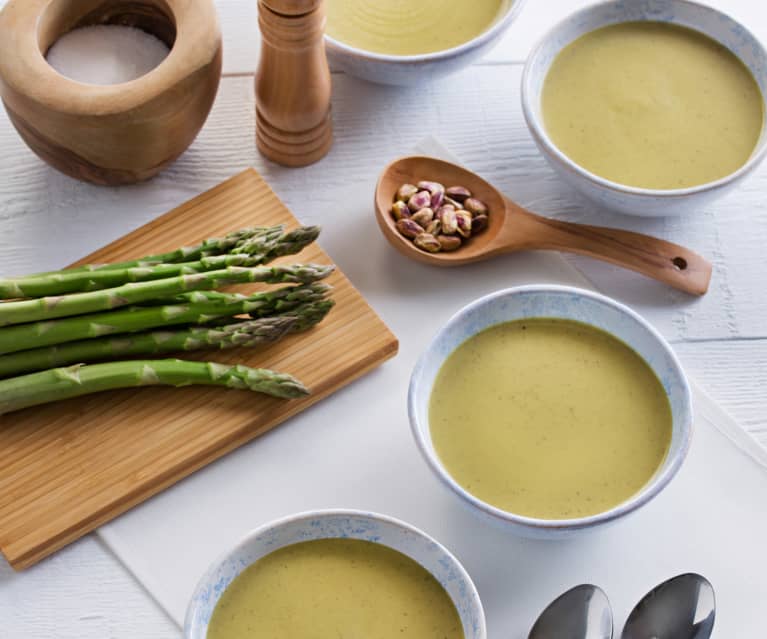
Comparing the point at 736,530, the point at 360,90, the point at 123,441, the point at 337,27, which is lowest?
the point at 736,530

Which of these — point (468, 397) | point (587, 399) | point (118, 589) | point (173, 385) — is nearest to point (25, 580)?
point (118, 589)

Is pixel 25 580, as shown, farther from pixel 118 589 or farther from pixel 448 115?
pixel 448 115

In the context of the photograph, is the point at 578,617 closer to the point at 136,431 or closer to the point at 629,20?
the point at 136,431

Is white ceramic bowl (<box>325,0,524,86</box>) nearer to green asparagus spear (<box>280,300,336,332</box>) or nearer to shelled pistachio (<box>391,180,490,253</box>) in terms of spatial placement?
shelled pistachio (<box>391,180,490,253</box>)

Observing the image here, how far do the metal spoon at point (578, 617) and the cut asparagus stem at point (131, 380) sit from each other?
16.9 inches

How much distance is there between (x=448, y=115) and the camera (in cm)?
189

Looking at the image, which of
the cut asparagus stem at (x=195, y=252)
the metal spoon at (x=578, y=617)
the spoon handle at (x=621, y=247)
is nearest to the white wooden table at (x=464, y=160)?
the spoon handle at (x=621, y=247)

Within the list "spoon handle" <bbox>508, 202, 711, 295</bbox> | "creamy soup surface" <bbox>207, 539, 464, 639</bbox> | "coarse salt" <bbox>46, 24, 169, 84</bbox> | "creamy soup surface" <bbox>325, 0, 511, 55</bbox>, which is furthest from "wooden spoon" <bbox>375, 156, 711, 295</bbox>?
"creamy soup surface" <bbox>207, 539, 464, 639</bbox>

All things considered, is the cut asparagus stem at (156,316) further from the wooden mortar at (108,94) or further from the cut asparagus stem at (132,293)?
the wooden mortar at (108,94)

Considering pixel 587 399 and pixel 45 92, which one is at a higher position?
pixel 45 92

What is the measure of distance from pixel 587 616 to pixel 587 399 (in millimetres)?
278

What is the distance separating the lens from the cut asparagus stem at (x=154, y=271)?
5.04ft

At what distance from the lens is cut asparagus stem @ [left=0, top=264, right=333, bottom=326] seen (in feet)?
4.91

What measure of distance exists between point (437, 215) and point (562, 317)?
285mm
